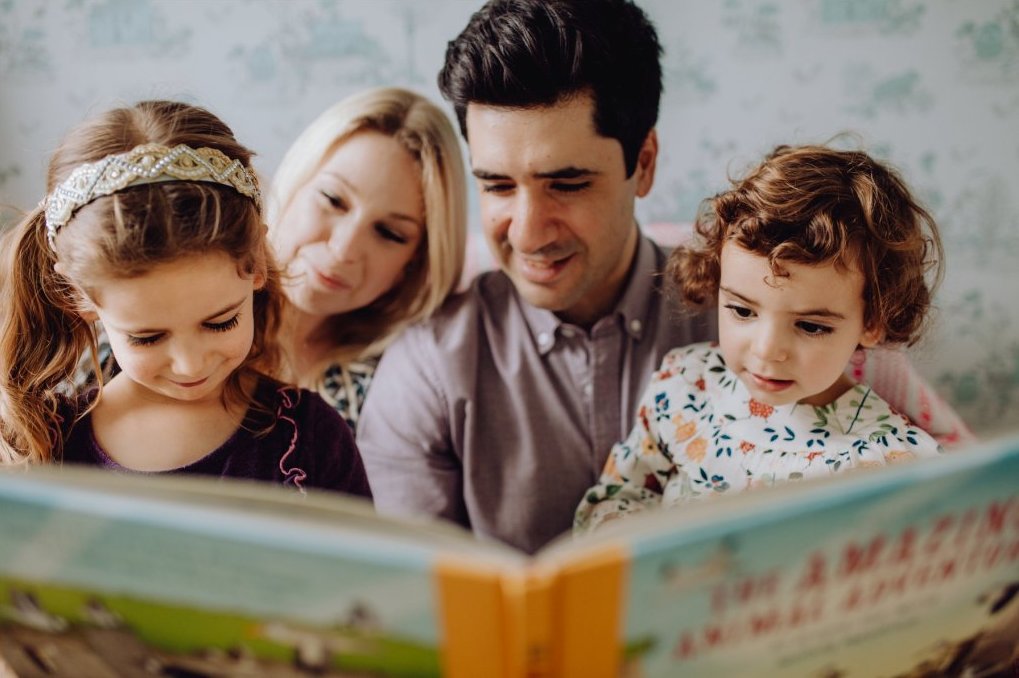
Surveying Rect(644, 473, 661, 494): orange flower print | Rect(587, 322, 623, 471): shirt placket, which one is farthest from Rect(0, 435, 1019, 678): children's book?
Rect(587, 322, 623, 471): shirt placket

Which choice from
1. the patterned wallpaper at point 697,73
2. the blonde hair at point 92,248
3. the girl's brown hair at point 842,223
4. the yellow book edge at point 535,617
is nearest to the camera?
the yellow book edge at point 535,617

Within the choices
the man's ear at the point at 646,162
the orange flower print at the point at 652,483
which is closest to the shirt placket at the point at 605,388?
the orange flower print at the point at 652,483

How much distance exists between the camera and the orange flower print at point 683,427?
138 centimetres

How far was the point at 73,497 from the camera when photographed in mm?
721

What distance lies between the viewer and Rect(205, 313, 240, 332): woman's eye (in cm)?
108

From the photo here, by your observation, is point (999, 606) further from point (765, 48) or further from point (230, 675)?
point (765, 48)

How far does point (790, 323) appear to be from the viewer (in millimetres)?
1159

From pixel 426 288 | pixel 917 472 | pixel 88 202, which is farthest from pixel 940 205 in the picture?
pixel 88 202

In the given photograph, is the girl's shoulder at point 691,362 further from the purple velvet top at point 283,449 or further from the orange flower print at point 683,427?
the purple velvet top at point 283,449

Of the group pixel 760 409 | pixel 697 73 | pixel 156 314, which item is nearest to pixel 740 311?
pixel 760 409

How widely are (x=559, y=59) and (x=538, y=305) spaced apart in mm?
420

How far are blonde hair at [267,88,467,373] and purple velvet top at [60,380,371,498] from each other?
17.8 inches

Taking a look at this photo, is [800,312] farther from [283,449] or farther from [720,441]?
[283,449]

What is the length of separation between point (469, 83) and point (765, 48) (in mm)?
827
